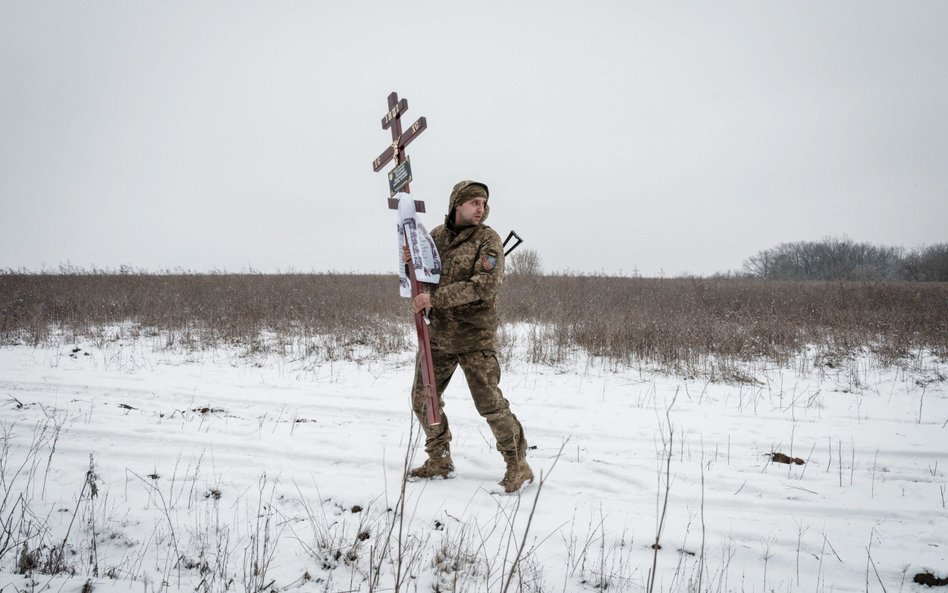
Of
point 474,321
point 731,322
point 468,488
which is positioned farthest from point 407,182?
point 731,322

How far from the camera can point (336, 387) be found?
5703 millimetres

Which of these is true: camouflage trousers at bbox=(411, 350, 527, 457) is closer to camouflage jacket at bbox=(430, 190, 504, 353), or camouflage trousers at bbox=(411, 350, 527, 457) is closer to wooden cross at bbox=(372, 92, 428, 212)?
camouflage jacket at bbox=(430, 190, 504, 353)

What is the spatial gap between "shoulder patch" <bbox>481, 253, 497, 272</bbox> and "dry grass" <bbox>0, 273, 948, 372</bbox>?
4.39 m

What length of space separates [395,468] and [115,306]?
10.4 metres

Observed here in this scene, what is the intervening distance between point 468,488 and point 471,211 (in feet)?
6.60

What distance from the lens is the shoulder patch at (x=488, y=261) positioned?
9.33 feet

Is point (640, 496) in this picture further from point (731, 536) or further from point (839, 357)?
point (839, 357)

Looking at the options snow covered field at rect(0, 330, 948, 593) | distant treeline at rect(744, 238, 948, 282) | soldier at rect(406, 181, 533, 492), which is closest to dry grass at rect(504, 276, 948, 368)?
snow covered field at rect(0, 330, 948, 593)

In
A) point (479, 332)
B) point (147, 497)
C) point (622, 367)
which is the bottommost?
point (147, 497)

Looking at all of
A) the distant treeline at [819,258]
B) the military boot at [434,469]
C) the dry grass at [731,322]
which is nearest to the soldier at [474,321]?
the military boot at [434,469]

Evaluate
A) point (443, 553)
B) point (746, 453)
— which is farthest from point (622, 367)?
point (443, 553)

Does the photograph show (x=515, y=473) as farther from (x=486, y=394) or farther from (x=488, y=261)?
(x=488, y=261)

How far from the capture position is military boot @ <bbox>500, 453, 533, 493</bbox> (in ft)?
9.87

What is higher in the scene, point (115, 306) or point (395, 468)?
point (115, 306)
